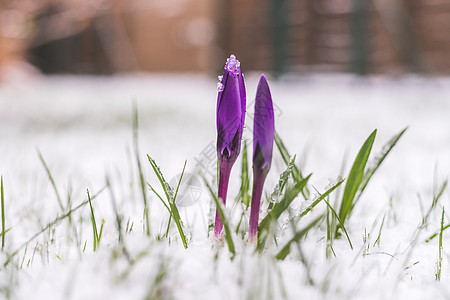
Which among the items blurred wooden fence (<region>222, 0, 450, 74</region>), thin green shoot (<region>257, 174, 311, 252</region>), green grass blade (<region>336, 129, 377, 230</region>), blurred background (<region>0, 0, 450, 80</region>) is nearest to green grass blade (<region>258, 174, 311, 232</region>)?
thin green shoot (<region>257, 174, 311, 252</region>)

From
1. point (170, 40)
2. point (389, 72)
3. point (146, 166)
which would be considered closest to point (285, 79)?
point (389, 72)

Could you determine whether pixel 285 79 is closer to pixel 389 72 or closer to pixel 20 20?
pixel 389 72

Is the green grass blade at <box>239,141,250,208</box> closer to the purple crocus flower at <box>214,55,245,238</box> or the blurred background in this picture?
the purple crocus flower at <box>214,55,245,238</box>

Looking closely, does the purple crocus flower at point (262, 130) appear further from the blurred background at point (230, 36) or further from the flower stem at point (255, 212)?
the blurred background at point (230, 36)

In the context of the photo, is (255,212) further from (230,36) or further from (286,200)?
(230,36)

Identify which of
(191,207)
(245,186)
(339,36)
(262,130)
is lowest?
(191,207)

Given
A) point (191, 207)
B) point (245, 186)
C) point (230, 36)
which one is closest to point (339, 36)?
point (230, 36)
